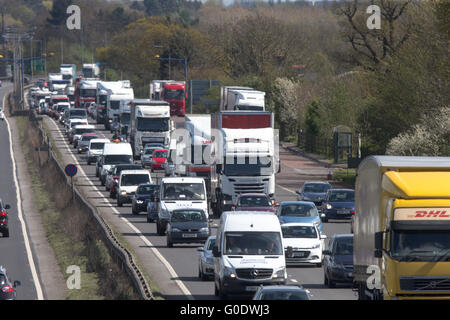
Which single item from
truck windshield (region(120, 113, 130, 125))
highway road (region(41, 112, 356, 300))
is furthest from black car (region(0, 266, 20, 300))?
truck windshield (region(120, 113, 130, 125))

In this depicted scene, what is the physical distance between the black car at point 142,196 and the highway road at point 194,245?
1.22 ft

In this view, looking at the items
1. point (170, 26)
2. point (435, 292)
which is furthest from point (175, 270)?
point (170, 26)

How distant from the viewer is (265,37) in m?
111

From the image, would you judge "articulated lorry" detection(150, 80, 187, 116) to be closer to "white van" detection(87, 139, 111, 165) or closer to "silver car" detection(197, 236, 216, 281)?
"white van" detection(87, 139, 111, 165)

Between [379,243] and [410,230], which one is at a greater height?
[410,230]

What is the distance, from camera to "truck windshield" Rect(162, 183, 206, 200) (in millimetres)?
40791

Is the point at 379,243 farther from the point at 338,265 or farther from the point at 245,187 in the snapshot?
the point at 245,187

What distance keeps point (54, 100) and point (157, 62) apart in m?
32.8

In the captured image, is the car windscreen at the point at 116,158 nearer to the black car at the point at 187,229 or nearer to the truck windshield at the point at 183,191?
the truck windshield at the point at 183,191

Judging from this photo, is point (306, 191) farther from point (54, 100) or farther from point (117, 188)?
point (54, 100)

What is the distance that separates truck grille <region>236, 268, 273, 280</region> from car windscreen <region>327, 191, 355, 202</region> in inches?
825

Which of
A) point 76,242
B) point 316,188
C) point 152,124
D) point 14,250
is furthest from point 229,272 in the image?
point 152,124

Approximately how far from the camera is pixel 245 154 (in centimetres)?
4366

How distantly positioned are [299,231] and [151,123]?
134 ft
